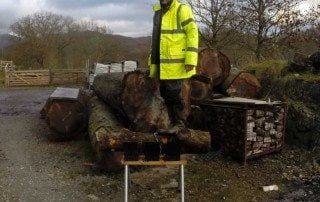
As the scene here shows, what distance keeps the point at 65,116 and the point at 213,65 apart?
3.16 meters

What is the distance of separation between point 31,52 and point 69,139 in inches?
1244

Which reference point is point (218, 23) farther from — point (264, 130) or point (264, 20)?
point (264, 130)

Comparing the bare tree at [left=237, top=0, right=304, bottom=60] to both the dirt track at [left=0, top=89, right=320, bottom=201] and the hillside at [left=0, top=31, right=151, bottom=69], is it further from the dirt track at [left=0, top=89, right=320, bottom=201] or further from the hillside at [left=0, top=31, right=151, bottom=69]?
the hillside at [left=0, top=31, right=151, bottom=69]

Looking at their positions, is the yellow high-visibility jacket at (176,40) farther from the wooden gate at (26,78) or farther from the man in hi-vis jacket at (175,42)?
the wooden gate at (26,78)

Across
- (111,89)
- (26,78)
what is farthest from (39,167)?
(26,78)

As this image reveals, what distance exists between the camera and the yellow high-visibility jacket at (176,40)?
5711mm

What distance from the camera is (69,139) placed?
31.0ft

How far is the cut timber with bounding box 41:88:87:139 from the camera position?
363 inches

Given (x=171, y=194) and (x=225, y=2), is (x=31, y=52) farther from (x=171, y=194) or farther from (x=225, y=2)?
(x=171, y=194)

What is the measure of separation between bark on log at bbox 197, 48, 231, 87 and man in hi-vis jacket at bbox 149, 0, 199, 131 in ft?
9.46

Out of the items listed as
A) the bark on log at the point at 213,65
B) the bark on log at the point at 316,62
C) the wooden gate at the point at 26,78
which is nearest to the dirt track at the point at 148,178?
the bark on log at the point at 213,65

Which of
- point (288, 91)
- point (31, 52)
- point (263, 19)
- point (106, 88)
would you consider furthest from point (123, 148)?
point (31, 52)

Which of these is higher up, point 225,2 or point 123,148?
point 225,2

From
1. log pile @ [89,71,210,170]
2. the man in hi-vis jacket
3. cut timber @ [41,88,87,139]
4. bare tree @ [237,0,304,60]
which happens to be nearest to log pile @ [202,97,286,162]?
log pile @ [89,71,210,170]
